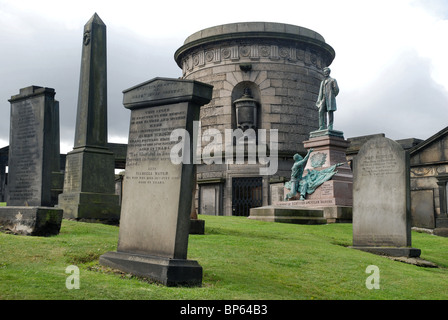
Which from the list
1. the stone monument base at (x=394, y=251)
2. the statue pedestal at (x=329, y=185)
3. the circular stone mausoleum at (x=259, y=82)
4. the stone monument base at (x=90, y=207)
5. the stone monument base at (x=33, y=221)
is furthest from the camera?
the circular stone mausoleum at (x=259, y=82)

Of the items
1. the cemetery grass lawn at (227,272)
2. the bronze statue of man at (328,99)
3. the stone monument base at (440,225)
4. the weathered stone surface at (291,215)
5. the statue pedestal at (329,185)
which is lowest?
the cemetery grass lawn at (227,272)

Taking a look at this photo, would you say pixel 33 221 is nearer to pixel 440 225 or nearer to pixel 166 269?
pixel 166 269

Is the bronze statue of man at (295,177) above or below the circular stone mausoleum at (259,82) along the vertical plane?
below

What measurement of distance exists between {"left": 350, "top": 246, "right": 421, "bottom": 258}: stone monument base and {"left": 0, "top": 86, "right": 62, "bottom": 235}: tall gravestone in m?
6.19

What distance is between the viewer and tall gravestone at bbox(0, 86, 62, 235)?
8.91m

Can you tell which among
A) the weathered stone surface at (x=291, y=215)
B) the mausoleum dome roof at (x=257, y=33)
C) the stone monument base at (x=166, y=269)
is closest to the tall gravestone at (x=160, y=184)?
the stone monument base at (x=166, y=269)

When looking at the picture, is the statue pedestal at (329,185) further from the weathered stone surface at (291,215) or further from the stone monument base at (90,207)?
the stone monument base at (90,207)

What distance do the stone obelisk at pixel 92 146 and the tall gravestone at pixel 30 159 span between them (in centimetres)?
174

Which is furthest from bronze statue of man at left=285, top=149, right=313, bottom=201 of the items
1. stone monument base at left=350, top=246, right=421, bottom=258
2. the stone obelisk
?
the stone obelisk

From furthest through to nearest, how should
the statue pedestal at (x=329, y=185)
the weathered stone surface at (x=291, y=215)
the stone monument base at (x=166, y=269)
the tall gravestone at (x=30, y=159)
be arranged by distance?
1. the statue pedestal at (x=329, y=185)
2. the weathered stone surface at (x=291, y=215)
3. the tall gravestone at (x=30, y=159)
4. the stone monument base at (x=166, y=269)

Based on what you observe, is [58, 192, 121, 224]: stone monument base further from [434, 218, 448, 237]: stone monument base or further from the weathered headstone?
[434, 218, 448, 237]: stone monument base

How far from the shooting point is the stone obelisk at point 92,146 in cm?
1158
